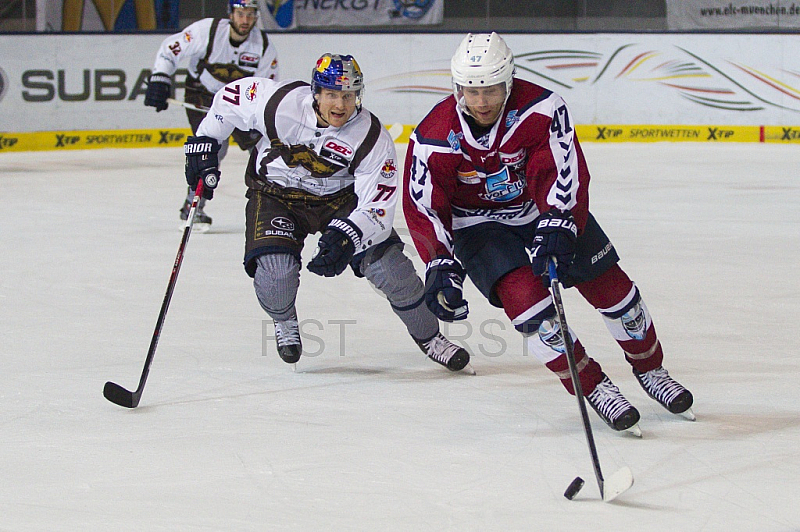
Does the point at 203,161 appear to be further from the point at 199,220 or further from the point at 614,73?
the point at 614,73

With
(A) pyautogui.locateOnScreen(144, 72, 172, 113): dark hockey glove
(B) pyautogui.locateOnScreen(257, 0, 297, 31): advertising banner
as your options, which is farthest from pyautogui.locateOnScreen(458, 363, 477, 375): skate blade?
(B) pyautogui.locateOnScreen(257, 0, 297, 31): advertising banner

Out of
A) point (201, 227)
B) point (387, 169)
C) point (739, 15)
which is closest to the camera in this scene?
point (387, 169)

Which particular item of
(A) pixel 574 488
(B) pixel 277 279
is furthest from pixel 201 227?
(A) pixel 574 488

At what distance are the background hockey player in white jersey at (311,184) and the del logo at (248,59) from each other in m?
2.79

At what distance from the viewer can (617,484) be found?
89.6 inches

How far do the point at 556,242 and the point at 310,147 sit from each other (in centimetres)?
105

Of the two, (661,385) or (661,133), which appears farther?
(661,133)

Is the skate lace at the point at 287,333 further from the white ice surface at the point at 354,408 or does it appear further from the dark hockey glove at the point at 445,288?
the dark hockey glove at the point at 445,288

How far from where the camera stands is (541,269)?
2.62m

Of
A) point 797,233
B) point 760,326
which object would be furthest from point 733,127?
point 760,326

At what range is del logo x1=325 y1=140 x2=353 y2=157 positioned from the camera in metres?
3.32

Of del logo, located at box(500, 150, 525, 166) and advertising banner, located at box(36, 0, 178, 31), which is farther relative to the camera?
advertising banner, located at box(36, 0, 178, 31)

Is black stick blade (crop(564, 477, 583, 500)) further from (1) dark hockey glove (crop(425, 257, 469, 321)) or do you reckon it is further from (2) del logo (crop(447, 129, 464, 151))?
(2) del logo (crop(447, 129, 464, 151))

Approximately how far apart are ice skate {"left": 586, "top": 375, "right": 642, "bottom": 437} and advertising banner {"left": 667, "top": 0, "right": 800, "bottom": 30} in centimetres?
853
